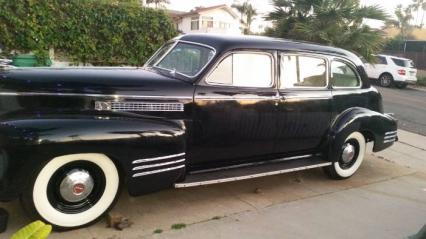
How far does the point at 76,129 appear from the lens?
367 cm

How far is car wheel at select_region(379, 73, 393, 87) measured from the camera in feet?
71.1

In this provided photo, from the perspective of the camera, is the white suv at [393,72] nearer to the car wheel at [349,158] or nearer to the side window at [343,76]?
the side window at [343,76]

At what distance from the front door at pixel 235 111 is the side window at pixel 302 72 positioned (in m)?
0.20

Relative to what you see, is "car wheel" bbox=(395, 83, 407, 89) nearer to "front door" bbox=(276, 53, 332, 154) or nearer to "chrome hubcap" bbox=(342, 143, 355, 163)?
"chrome hubcap" bbox=(342, 143, 355, 163)

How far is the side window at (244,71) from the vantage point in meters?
4.73

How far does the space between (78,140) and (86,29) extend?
7.07 metres

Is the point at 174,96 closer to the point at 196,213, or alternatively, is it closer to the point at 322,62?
the point at 196,213

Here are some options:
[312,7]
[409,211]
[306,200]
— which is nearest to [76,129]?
[306,200]

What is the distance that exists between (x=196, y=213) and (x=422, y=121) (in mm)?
9301

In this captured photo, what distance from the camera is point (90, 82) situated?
13.2ft

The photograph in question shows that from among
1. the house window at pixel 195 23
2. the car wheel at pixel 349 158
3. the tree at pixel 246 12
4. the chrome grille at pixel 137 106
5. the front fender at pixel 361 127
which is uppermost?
the tree at pixel 246 12

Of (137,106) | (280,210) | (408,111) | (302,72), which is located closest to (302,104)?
(302,72)

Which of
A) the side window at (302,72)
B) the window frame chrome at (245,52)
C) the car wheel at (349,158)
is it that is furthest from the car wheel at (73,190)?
the car wheel at (349,158)

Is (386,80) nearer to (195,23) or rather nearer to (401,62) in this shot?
(401,62)
